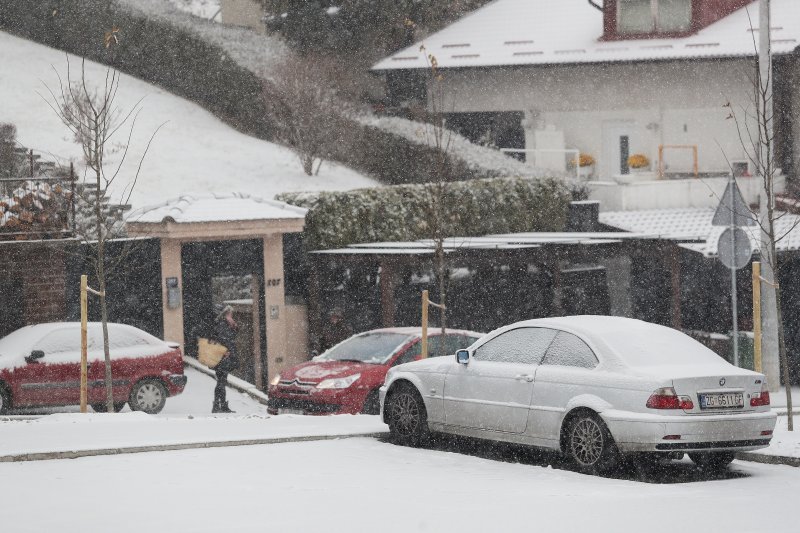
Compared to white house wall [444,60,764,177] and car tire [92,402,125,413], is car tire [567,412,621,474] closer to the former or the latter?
car tire [92,402,125,413]

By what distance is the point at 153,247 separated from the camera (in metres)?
25.5

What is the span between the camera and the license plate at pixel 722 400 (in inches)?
478

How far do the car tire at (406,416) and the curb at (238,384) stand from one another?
8.21 m

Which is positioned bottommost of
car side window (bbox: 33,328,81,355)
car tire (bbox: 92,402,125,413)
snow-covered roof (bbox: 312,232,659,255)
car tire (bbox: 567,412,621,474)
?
car tire (bbox: 92,402,125,413)

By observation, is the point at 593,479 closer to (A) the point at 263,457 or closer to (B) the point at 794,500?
(B) the point at 794,500

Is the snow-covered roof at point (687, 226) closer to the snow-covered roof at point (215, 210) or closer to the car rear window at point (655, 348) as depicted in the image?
the snow-covered roof at point (215, 210)

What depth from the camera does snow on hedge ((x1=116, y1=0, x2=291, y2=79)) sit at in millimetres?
36312

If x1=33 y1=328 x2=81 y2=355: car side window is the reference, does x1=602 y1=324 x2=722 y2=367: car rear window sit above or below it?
above

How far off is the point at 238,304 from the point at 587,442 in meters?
15.9

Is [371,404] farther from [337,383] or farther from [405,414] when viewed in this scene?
[405,414]

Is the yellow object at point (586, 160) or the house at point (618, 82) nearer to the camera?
the house at point (618, 82)

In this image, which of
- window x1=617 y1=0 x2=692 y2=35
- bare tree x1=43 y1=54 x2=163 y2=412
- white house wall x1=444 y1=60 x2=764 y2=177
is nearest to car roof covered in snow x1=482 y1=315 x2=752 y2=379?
bare tree x1=43 y1=54 x2=163 y2=412

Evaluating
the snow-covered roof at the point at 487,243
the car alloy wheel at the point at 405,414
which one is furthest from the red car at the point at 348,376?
the snow-covered roof at the point at 487,243

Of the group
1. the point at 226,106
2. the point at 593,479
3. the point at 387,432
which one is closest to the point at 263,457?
the point at 387,432
